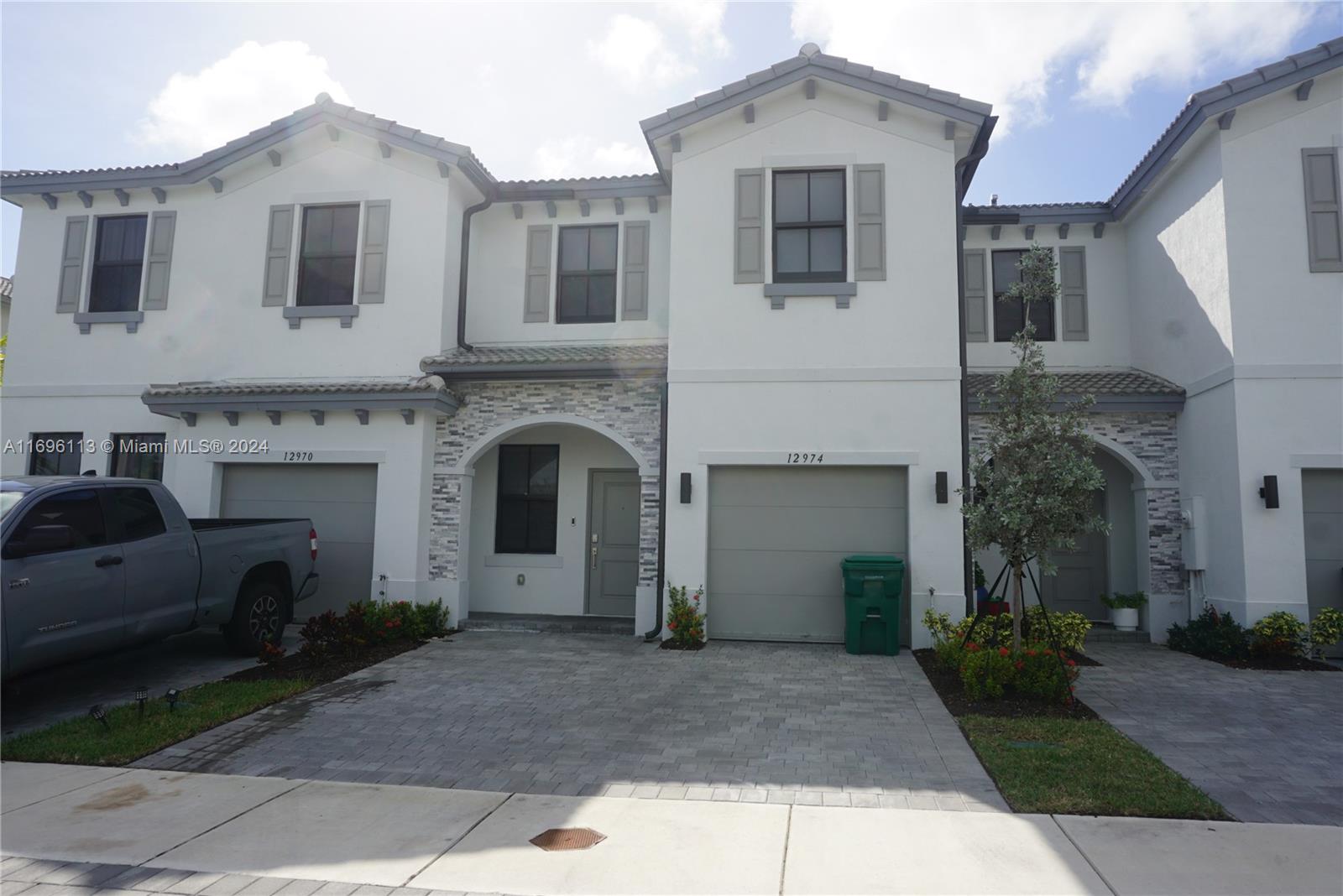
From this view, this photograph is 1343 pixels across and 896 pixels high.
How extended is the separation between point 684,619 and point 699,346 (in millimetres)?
3553

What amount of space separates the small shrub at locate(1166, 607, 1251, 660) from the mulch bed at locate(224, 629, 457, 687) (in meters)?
9.73

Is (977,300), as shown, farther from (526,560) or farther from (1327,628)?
(526,560)

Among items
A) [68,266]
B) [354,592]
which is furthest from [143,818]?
[68,266]

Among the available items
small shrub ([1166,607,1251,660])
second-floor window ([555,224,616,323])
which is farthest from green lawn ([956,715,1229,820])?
second-floor window ([555,224,616,323])

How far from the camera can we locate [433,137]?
11.8 metres

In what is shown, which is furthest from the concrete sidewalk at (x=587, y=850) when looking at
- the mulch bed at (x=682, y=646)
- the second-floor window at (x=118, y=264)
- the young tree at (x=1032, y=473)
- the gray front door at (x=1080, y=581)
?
the second-floor window at (x=118, y=264)

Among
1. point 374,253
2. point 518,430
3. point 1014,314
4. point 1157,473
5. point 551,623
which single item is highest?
point 374,253

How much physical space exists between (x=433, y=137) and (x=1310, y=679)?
12.6 metres

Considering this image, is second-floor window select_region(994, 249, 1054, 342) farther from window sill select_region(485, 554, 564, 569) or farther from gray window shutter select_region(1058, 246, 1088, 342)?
window sill select_region(485, 554, 564, 569)

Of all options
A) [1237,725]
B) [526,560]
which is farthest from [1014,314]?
[526,560]

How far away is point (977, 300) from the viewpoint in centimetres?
1283

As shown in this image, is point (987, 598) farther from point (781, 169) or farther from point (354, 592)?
point (354, 592)

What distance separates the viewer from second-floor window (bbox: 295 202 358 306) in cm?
1239

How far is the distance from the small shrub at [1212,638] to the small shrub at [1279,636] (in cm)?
12
